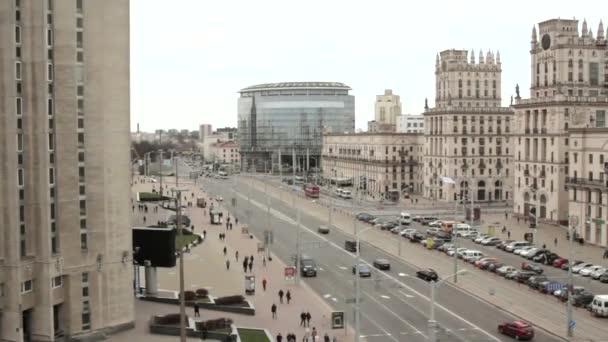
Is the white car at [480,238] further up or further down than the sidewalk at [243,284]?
further up

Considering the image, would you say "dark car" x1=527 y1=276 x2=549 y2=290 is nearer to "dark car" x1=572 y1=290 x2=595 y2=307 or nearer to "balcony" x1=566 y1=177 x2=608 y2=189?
"dark car" x1=572 y1=290 x2=595 y2=307

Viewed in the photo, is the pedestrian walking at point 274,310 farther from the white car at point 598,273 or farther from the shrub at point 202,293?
the white car at point 598,273

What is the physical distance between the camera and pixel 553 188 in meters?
94.0

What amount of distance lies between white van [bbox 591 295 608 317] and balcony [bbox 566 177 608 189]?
2987 centimetres

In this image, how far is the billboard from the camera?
47250mm

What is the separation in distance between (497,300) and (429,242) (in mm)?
23755

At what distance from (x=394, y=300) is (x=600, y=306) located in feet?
41.3

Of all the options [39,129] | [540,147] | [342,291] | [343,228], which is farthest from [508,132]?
[39,129]

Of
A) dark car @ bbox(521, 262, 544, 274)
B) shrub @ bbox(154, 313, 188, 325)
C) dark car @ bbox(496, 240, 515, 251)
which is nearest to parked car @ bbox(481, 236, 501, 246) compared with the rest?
dark car @ bbox(496, 240, 515, 251)

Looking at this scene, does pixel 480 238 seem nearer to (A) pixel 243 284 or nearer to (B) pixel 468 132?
(A) pixel 243 284

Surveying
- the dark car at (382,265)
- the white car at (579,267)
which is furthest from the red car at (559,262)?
the dark car at (382,265)

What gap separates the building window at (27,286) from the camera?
38.5 meters

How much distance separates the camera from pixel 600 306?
47.4 m

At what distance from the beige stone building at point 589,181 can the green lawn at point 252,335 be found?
143 feet
